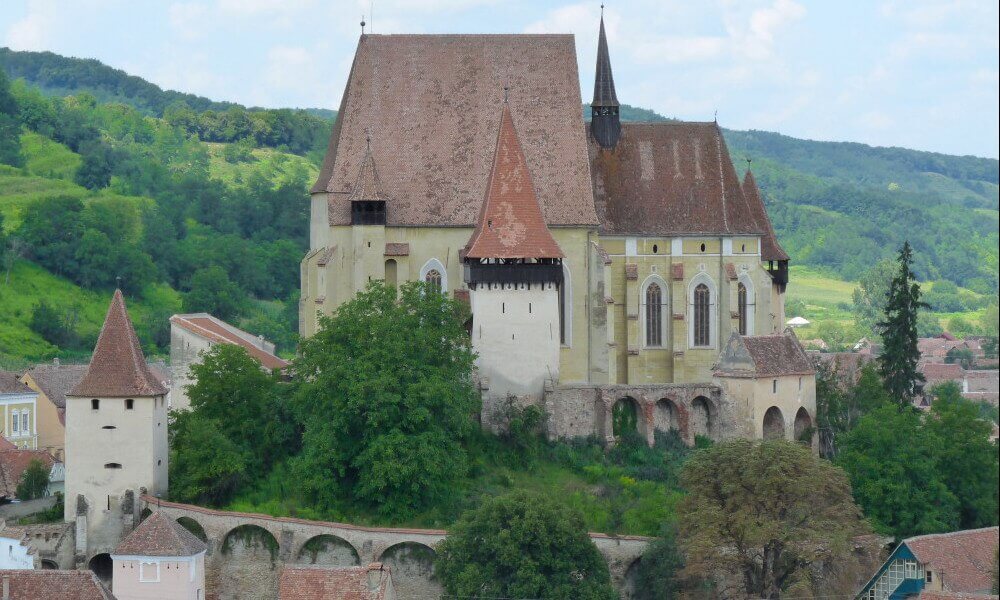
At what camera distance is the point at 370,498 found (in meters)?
61.4

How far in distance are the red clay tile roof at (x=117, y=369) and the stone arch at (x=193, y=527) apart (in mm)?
4193

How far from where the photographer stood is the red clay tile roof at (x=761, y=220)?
7162 centimetres

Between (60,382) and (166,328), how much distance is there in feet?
82.1

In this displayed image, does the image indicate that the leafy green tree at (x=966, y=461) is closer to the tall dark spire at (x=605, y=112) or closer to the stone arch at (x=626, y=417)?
the stone arch at (x=626, y=417)

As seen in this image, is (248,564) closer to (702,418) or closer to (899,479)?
(702,418)

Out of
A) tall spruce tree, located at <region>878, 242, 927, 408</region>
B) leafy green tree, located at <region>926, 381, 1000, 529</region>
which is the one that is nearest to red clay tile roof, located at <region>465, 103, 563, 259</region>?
tall spruce tree, located at <region>878, 242, 927, 408</region>

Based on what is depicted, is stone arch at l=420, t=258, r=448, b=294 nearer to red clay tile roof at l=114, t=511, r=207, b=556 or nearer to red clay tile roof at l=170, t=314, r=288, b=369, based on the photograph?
red clay tile roof at l=170, t=314, r=288, b=369

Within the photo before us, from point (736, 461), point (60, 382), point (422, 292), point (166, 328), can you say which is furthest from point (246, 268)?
point (736, 461)

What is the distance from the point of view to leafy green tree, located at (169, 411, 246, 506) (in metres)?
62.0

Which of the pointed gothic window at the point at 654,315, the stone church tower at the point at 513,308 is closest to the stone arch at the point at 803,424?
the pointed gothic window at the point at 654,315

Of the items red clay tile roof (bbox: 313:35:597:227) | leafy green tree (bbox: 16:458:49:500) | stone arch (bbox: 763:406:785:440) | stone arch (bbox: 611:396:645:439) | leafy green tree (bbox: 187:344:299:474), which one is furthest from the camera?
red clay tile roof (bbox: 313:35:597:227)

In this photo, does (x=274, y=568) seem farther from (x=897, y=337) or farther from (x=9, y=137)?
(x=9, y=137)

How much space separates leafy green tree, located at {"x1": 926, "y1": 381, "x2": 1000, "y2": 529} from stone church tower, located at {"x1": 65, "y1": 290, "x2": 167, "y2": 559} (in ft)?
83.3

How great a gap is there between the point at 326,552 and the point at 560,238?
584 inches
